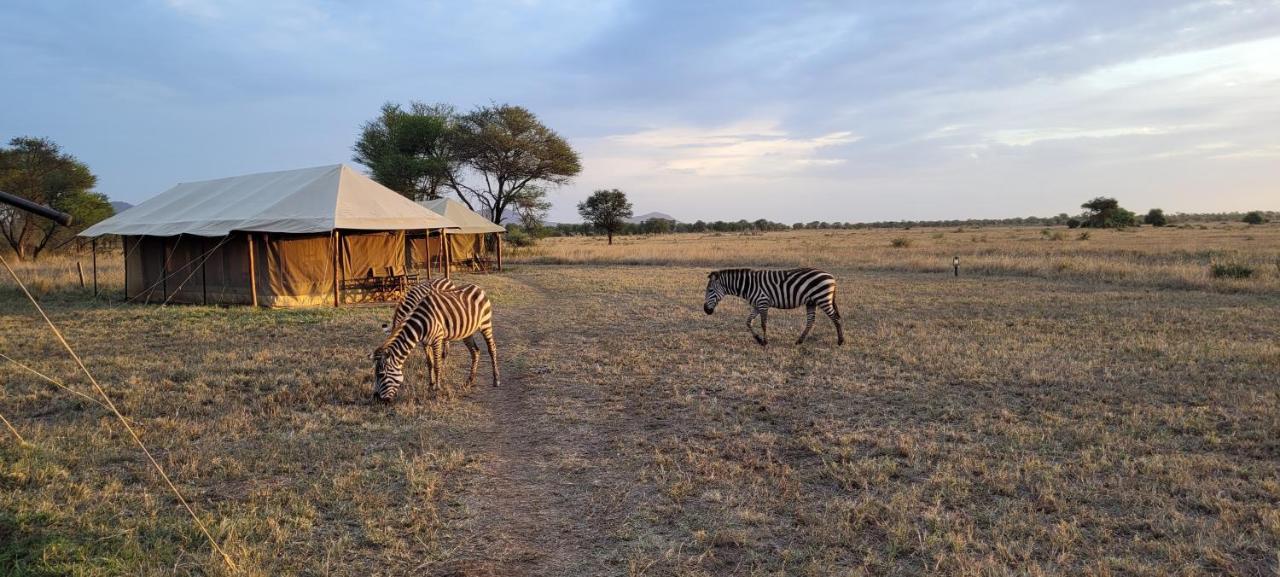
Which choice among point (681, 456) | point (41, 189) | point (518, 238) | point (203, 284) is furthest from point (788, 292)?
point (41, 189)

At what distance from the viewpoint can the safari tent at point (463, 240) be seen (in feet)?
98.8

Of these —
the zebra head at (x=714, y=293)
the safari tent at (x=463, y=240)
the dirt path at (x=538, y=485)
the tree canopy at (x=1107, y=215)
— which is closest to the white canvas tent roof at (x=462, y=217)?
the safari tent at (x=463, y=240)

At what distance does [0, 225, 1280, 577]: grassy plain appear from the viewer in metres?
4.39

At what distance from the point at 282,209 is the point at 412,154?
87.1ft

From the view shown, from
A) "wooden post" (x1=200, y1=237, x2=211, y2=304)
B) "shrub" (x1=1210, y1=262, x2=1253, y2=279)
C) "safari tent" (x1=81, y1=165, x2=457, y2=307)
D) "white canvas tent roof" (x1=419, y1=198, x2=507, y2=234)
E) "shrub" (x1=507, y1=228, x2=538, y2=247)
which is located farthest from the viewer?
"shrub" (x1=507, y1=228, x2=538, y2=247)

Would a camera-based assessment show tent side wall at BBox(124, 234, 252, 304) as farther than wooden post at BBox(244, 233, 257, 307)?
Yes

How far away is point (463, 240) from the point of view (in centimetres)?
3253

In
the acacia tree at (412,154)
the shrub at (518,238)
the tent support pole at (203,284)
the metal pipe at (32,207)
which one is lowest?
the tent support pole at (203,284)

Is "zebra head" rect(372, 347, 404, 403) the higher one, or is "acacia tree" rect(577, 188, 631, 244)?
"acacia tree" rect(577, 188, 631, 244)

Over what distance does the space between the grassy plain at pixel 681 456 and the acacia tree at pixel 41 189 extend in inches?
1159

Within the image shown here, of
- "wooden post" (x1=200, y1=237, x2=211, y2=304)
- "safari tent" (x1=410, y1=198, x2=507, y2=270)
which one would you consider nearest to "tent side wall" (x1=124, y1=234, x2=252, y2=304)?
"wooden post" (x1=200, y1=237, x2=211, y2=304)

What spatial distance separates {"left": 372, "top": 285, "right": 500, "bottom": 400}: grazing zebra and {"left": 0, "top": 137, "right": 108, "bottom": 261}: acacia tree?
121ft

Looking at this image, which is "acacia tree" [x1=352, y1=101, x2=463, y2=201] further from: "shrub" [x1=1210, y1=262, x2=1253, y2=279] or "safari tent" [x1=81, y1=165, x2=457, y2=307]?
"shrub" [x1=1210, y1=262, x2=1253, y2=279]

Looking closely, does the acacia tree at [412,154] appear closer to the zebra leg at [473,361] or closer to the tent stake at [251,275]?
the tent stake at [251,275]
